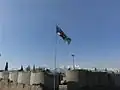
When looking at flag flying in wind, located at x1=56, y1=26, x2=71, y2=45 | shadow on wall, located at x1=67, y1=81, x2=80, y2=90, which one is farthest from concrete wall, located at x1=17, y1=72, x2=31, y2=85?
flag flying in wind, located at x1=56, y1=26, x2=71, y2=45

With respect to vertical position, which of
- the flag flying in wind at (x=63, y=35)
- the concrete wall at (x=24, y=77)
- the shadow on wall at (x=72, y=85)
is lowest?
the shadow on wall at (x=72, y=85)

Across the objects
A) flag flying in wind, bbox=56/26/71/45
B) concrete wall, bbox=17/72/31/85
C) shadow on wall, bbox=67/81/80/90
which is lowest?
shadow on wall, bbox=67/81/80/90

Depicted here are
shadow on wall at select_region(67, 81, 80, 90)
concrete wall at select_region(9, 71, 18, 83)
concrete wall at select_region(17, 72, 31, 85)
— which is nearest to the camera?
shadow on wall at select_region(67, 81, 80, 90)

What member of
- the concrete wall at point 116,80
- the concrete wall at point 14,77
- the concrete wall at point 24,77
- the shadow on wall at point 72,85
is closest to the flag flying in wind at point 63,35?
the shadow on wall at point 72,85

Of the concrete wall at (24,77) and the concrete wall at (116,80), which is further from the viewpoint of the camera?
the concrete wall at (116,80)

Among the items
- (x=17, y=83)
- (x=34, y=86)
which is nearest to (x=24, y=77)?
A: (x=17, y=83)

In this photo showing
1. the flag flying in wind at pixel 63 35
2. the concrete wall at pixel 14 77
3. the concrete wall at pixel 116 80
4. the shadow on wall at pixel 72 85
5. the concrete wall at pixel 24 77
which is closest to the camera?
the flag flying in wind at pixel 63 35

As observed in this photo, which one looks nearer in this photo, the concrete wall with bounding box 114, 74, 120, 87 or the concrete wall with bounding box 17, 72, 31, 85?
the concrete wall with bounding box 17, 72, 31, 85

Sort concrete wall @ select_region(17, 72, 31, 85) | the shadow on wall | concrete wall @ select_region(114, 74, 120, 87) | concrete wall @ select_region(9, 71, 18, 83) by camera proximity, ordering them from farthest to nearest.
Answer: concrete wall @ select_region(9, 71, 18, 83), concrete wall @ select_region(114, 74, 120, 87), concrete wall @ select_region(17, 72, 31, 85), the shadow on wall

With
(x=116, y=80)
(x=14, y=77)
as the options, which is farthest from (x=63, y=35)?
(x=14, y=77)

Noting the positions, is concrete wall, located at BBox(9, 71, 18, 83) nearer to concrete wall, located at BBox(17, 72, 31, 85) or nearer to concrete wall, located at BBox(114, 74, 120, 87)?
concrete wall, located at BBox(17, 72, 31, 85)

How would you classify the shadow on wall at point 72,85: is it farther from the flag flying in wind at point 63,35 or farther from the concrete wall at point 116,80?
the concrete wall at point 116,80

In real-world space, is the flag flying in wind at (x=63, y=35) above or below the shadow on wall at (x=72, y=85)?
above

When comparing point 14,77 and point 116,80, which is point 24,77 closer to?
point 14,77
